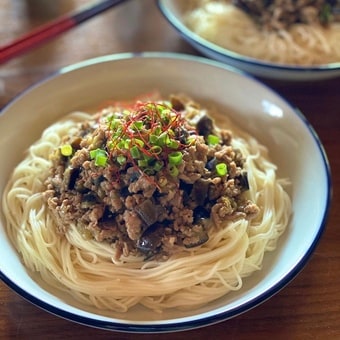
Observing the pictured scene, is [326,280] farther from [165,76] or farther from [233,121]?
[165,76]

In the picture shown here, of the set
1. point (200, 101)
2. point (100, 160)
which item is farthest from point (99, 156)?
point (200, 101)

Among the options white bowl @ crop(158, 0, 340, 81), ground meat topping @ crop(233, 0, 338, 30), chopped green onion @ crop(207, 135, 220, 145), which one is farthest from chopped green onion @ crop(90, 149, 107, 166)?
ground meat topping @ crop(233, 0, 338, 30)

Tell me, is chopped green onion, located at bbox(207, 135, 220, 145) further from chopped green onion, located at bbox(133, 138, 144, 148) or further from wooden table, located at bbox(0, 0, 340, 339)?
wooden table, located at bbox(0, 0, 340, 339)

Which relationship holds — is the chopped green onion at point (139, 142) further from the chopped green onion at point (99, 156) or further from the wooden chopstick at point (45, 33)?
the wooden chopstick at point (45, 33)

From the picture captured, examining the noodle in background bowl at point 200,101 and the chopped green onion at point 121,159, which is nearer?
the noodle in background bowl at point 200,101

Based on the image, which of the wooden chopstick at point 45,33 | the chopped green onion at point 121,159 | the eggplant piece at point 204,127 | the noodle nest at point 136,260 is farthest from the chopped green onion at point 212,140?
the wooden chopstick at point 45,33
